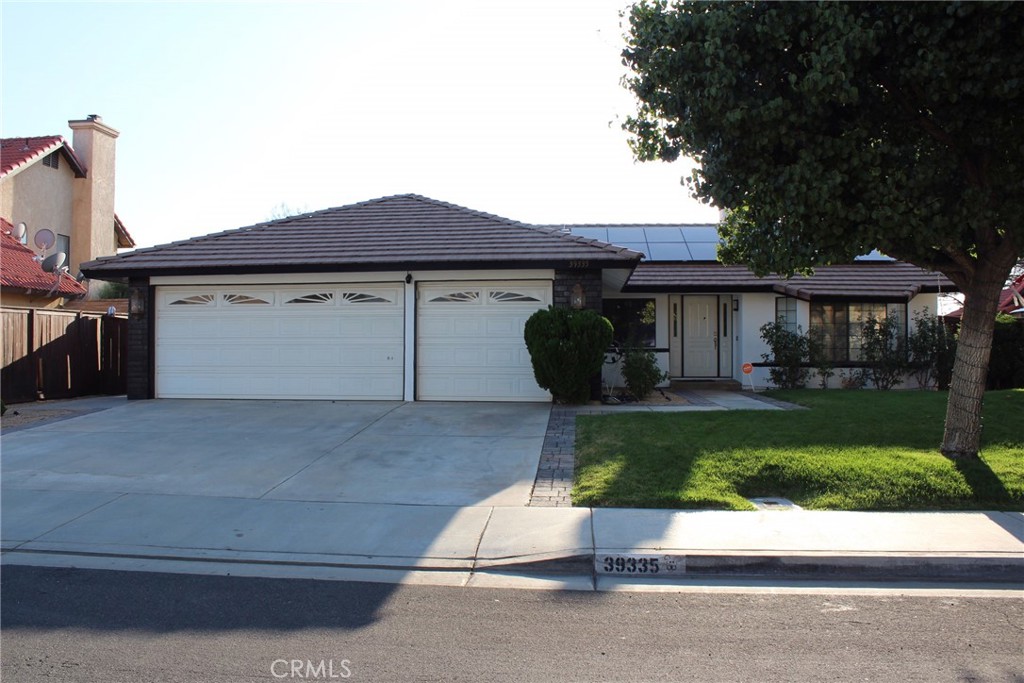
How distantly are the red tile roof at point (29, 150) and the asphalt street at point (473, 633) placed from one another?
69.6 ft

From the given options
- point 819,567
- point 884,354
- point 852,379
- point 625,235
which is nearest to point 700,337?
point 852,379

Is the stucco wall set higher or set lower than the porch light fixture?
higher

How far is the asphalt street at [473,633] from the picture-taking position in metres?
3.84

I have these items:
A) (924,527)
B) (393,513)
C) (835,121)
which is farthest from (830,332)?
(393,513)

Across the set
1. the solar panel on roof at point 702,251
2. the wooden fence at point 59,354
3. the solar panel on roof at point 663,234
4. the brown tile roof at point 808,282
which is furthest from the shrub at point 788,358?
the wooden fence at point 59,354

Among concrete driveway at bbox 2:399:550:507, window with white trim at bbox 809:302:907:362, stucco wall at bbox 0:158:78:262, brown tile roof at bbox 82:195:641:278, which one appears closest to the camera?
concrete driveway at bbox 2:399:550:507

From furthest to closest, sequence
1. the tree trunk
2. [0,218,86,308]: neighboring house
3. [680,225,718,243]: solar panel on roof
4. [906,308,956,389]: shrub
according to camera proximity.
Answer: [680,225,718,243]: solar panel on roof < [0,218,86,308]: neighboring house < [906,308,956,389]: shrub < the tree trunk

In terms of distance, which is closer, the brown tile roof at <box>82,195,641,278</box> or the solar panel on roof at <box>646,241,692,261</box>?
the brown tile roof at <box>82,195,641,278</box>

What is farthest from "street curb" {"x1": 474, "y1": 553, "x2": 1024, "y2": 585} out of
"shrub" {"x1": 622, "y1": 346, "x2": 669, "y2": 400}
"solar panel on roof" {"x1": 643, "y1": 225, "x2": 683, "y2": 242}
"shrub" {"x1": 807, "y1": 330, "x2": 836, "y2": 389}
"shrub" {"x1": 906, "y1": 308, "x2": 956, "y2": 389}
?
"solar panel on roof" {"x1": 643, "y1": 225, "x2": 683, "y2": 242}

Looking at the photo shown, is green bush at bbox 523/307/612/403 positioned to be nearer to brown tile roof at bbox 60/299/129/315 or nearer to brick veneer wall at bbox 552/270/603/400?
brick veneer wall at bbox 552/270/603/400

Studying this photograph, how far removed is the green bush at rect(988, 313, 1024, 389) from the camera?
1609 cm

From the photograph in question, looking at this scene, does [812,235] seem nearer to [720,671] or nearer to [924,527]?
[924,527]

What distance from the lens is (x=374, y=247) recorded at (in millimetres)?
13992

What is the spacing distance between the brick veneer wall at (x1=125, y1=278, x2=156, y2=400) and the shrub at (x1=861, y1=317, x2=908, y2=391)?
15567mm
